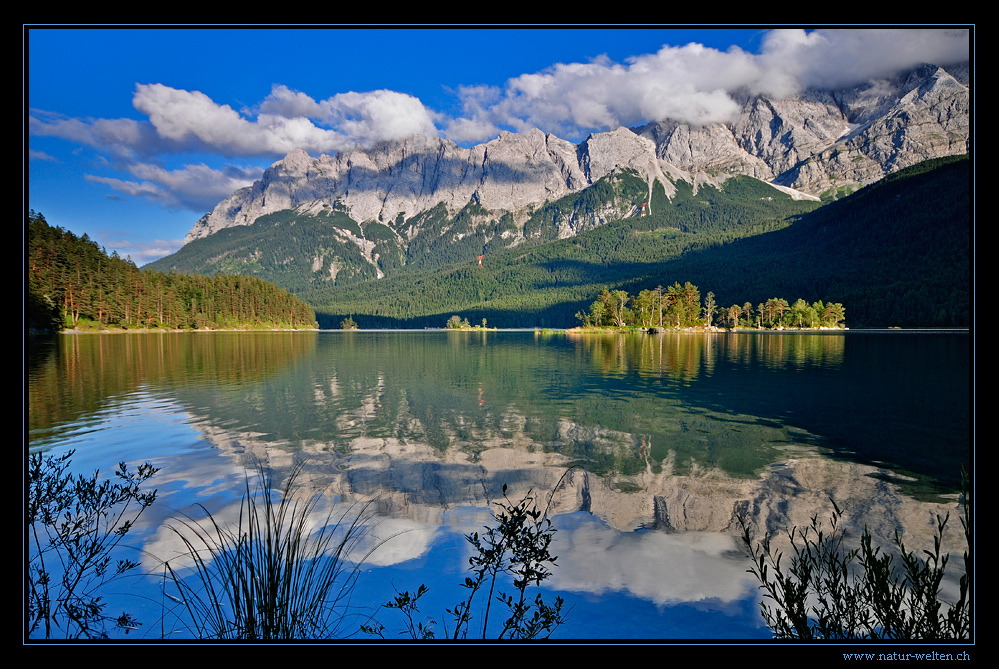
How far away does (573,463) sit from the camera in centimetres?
1495

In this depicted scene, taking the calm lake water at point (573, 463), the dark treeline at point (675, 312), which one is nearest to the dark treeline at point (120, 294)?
the calm lake water at point (573, 463)

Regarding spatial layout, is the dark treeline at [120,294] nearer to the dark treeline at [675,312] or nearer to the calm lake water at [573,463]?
the calm lake water at [573,463]

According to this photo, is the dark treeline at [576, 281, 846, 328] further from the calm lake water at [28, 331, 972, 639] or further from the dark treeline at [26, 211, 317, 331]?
the dark treeline at [26, 211, 317, 331]

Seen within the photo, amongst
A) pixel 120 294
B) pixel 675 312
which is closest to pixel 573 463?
pixel 120 294

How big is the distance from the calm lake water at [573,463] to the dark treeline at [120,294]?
166ft

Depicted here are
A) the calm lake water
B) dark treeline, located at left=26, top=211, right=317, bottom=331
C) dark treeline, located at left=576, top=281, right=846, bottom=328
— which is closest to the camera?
the calm lake water

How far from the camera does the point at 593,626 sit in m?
7.05

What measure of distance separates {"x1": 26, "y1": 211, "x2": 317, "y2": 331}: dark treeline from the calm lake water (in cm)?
5057

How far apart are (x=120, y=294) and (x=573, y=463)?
403 ft

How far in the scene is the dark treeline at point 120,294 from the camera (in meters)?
86.1

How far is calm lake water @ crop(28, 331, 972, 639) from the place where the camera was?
810cm

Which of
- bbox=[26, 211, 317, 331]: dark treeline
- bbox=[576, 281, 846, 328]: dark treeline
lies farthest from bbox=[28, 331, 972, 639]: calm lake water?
bbox=[576, 281, 846, 328]: dark treeline

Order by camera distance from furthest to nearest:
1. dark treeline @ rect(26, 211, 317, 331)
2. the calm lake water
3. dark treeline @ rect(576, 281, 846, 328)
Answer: dark treeline @ rect(576, 281, 846, 328), dark treeline @ rect(26, 211, 317, 331), the calm lake water
